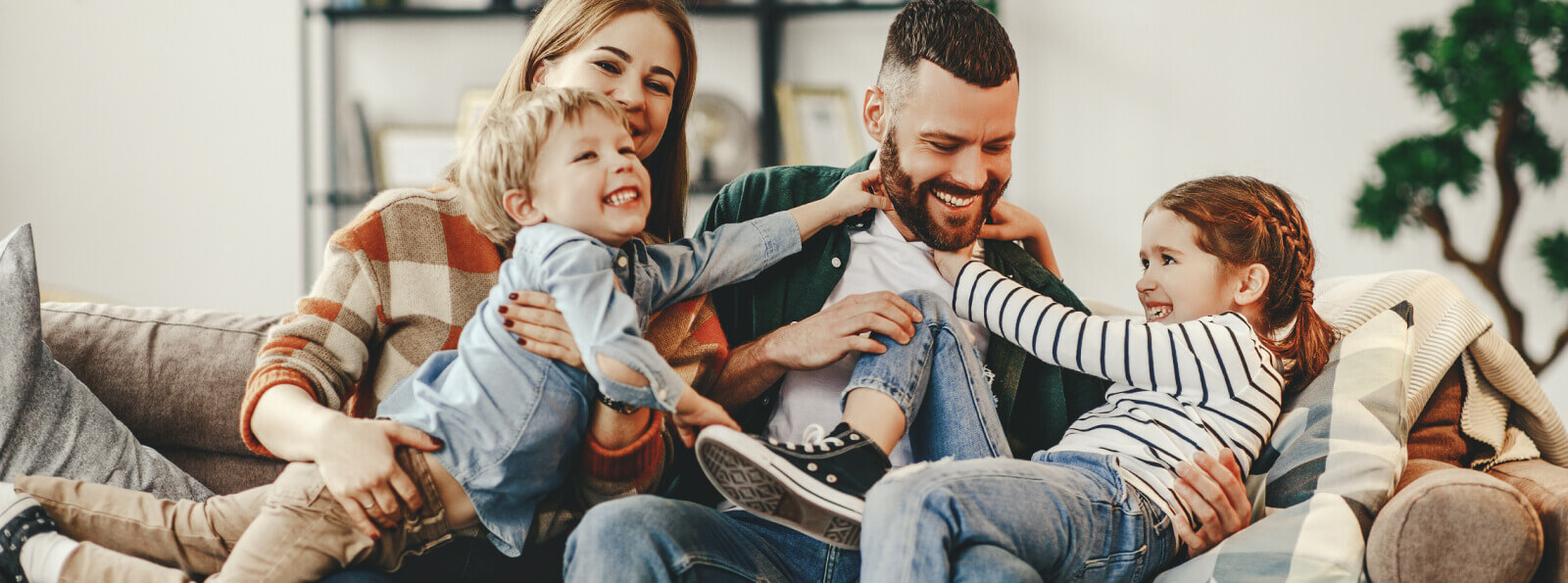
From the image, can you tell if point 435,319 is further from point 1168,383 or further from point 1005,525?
point 1168,383

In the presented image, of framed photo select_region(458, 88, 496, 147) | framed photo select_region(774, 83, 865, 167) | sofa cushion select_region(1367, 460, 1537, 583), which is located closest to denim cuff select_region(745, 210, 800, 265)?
sofa cushion select_region(1367, 460, 1537, 583)

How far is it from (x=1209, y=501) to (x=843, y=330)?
1.66 ft

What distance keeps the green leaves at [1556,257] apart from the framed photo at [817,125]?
184 cm

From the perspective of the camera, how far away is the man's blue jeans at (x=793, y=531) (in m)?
1.12

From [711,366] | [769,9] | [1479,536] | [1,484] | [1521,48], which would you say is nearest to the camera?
[1479,536]

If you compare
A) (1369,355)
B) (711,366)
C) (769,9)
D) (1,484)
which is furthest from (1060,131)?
(1,484)

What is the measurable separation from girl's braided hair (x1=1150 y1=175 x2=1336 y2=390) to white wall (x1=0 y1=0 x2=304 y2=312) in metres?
2.93

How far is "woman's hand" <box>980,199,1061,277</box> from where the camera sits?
5.42 feet

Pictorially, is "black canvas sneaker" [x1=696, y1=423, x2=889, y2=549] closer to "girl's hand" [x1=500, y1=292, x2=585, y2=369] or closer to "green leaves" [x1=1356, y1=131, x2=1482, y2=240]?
"girl's hand" [x1=500, y1=292, x2=585, y2=369]

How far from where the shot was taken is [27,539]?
4.14 ft

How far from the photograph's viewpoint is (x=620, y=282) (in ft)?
4.02

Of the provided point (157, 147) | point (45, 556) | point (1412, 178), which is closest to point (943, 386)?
point (45, 556)

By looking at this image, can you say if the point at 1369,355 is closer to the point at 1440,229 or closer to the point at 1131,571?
the point at 1131,571

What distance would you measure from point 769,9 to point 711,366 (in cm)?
208
